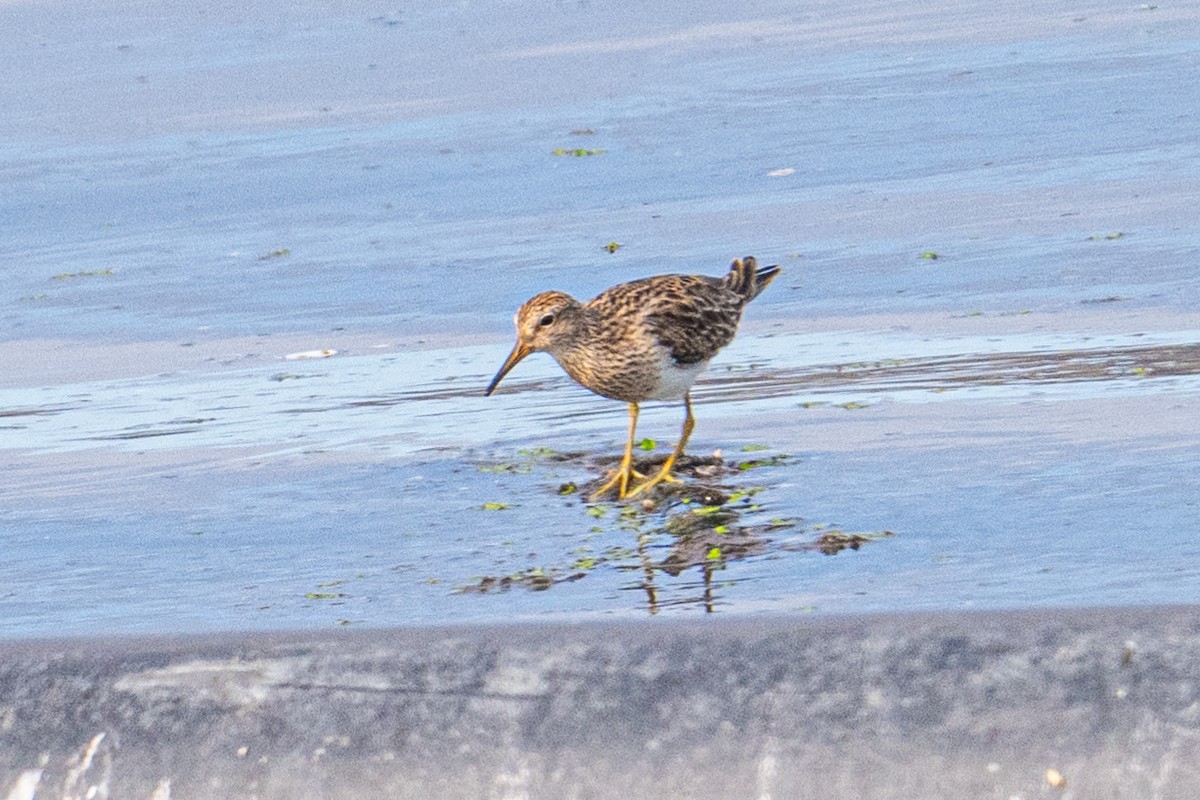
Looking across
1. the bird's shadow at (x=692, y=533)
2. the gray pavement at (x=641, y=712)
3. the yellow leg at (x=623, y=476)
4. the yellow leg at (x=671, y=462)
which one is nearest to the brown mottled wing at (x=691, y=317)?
the yellow leg at (x=671, y=462)

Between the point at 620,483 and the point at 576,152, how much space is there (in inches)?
280

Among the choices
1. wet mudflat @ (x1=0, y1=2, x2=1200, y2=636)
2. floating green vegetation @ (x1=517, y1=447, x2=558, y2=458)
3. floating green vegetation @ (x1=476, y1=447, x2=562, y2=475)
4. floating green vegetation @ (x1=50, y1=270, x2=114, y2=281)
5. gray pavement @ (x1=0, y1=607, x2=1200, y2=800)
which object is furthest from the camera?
floating green vegetation @ (x1=50, y1=270, x2=114, y2=281)

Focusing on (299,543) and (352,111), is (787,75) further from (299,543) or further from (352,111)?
(299,543)

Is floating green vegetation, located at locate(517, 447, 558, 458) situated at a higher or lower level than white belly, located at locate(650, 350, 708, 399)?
lower

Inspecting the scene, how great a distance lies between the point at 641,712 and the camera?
13.4 feet

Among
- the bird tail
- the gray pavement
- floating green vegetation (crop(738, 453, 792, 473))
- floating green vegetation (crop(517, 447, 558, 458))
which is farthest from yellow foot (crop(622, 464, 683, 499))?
the gray pavement

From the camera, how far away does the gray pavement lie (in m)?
3.93

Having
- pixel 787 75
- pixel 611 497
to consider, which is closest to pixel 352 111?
pixel 787 75

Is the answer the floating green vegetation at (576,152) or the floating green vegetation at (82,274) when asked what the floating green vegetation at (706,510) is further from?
the floating green vegetation at (576,152)

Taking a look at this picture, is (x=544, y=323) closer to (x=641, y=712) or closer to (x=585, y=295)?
(x=585, y=295)

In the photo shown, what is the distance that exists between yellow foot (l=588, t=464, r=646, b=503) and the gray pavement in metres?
2.39

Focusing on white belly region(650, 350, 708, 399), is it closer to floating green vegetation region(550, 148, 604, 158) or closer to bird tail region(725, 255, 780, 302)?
bird tail region(725, 255, 780, 302)

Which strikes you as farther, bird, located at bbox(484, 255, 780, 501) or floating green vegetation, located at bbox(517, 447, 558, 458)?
bird, located at bbox(484, 255, 780, 501)

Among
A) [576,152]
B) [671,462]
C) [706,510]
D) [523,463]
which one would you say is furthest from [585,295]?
[706,510]
